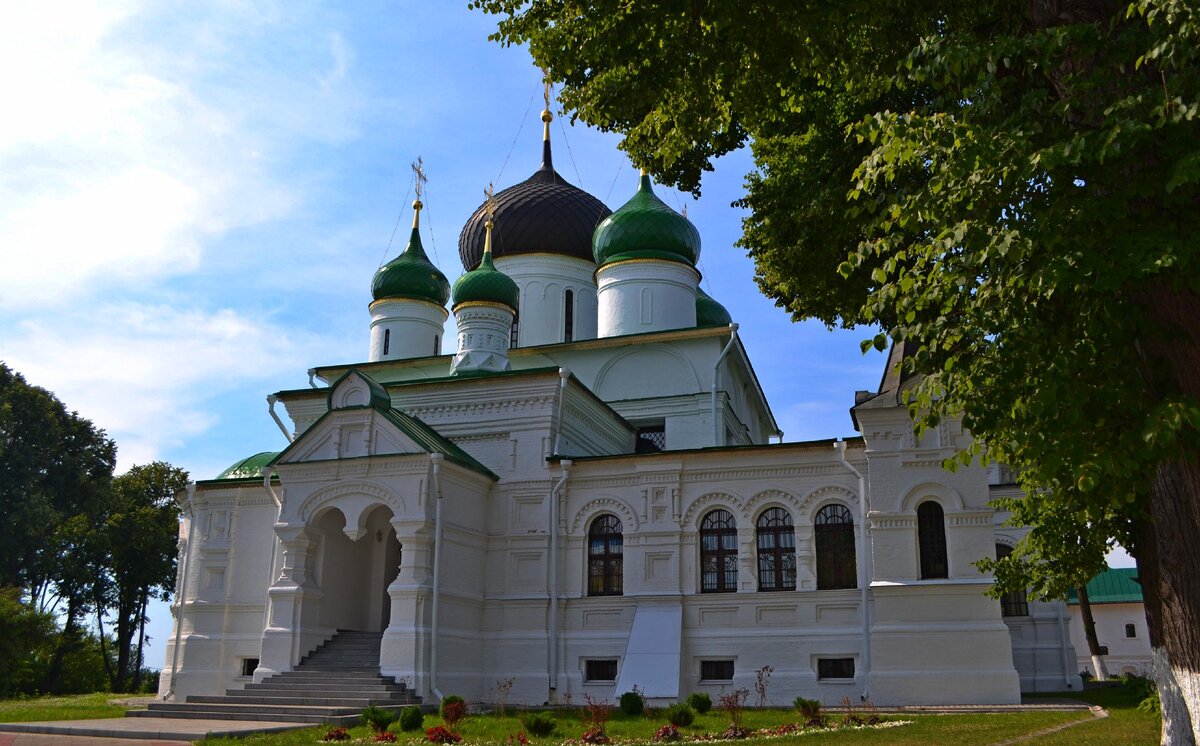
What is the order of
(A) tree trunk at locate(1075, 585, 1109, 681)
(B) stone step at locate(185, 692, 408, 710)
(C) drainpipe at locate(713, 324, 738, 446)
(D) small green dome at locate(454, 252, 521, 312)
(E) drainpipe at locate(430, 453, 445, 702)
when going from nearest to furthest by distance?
(B) stone step at locate(185, 692, 408, 710) < (E) drainpipe at locate(430, 453, 445, 702) < (A) tree trunk at locate(1075, 585, 1109, 681) < (D) small green dome at locate(454, 252, 521, 312) < (C) drainpipe at locate(713, 324, 738, 446)

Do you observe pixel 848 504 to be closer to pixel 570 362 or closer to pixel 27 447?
pixel 570 362

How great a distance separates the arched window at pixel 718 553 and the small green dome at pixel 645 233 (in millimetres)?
8035

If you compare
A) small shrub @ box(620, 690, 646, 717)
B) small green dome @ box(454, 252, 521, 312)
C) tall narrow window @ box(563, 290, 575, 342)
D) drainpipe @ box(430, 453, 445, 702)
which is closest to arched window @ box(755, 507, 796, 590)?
small shrub @ box(620, 690, 646, 717)

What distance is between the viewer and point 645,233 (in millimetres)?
23078

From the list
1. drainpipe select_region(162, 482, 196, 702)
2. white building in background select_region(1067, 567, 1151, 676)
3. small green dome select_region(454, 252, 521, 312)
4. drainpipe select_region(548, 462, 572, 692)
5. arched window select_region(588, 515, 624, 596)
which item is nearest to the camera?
drainpipe select_region(548, 462, 572, 692)

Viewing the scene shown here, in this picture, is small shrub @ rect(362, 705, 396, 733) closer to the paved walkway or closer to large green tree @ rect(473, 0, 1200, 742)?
the paved walkway

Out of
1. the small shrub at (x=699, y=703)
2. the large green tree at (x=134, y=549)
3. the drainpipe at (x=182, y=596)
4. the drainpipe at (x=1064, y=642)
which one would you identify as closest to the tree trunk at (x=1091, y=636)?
the drainpipe at (x=1064, y=642)

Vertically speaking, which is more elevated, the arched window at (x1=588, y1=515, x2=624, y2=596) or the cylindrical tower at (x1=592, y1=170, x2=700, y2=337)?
the cylindrical tower at (x1=592, y1=170, x2=700, y2=337)

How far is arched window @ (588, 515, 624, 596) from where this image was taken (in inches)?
675

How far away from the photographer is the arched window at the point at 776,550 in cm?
1630

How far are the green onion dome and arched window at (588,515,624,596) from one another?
10.0m

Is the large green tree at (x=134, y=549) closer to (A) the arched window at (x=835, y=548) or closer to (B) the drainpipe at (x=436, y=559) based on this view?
(B) the drainpipe at (x=436, y=559)

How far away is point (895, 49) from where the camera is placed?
9.41m

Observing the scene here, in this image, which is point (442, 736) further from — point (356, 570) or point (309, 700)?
point (356, 570)
